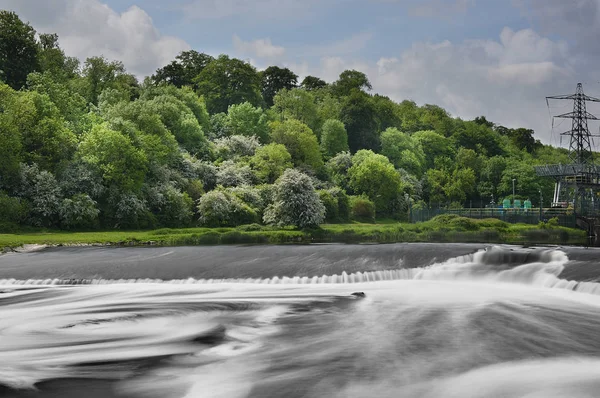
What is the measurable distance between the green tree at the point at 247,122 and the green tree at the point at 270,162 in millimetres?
11171

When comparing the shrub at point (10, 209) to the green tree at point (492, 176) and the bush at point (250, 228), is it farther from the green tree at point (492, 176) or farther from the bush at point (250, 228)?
the green tree at point (492, 176)

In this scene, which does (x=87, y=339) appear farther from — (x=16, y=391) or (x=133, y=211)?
(x=133, y=211)

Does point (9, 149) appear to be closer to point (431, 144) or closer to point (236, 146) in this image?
point (236, 146)

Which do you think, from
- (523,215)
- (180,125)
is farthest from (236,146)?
(523,215)

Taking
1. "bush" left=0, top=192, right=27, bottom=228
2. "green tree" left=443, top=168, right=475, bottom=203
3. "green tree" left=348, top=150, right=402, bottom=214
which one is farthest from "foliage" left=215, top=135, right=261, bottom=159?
"green tree" left=443, top=168, right=475, bottom=203

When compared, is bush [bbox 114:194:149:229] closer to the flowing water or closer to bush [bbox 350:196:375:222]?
the flowing water

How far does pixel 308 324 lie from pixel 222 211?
40756mm

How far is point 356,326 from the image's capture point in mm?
19203

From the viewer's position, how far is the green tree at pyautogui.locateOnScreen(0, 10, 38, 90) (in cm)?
7119

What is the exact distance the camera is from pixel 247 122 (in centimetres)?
8888

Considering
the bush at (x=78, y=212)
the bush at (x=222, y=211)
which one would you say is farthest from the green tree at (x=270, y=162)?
the bush at (x=78, y=212)

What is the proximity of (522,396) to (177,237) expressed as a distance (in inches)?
1517

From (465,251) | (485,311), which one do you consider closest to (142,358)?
(485,311)

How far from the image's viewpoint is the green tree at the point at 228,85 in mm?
104438
